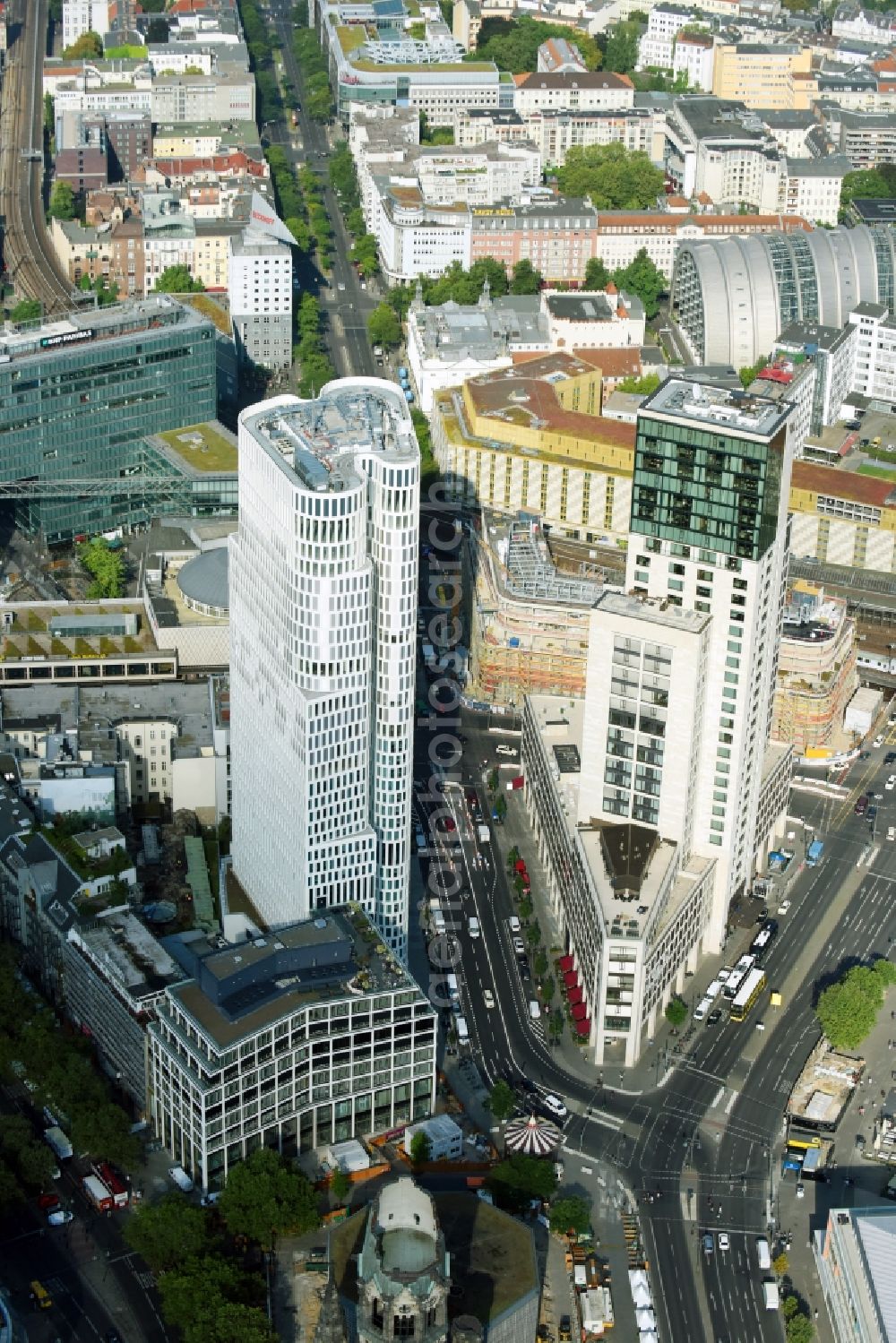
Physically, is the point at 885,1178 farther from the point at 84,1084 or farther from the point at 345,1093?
the point at 84,1084

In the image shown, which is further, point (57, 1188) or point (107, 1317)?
point (57, 1188)

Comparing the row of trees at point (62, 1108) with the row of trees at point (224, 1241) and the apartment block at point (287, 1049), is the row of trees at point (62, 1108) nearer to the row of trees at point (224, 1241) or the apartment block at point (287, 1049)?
the apartment block at point (287, 1049)

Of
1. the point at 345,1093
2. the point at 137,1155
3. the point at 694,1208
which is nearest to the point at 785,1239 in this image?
the point at 694,1208

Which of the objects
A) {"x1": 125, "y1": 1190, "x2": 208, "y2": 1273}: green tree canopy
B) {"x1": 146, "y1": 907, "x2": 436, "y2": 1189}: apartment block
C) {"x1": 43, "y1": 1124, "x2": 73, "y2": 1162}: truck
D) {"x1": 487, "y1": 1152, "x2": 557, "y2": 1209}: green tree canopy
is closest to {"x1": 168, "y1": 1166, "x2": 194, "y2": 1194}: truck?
{"x1": 146, "y1": 907, "x2": 436, "y2": 1189}: apartment block

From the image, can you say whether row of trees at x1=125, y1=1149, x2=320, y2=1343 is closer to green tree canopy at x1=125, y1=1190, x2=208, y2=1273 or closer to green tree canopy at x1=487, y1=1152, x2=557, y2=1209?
green tree canopy at x1=125, y1=1190, x2=208, y2=1273

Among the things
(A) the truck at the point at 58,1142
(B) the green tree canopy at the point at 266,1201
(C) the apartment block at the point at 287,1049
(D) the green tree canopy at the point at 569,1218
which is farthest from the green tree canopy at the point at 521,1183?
(A) the truck at the point at 58,1142

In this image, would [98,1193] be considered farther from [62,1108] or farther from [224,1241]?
[224,1241]

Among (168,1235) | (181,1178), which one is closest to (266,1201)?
(168,1235)
